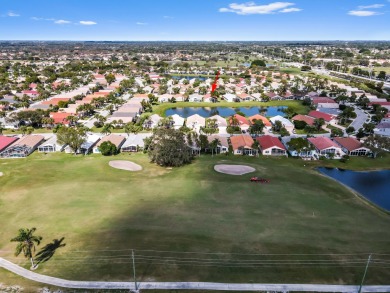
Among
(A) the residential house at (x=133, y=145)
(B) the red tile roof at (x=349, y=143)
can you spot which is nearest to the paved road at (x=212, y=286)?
(A) the residential house at (x=133, y=145)

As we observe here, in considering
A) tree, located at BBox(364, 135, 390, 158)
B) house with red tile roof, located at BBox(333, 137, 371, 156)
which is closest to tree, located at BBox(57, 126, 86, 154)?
house with red tile roof, located at BBox(333, 137, 371, 156)

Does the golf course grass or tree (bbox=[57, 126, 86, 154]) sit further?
tree (bbox=[57, 126, 86, 154])

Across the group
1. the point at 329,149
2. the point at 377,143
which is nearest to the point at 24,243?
the point at 329,149

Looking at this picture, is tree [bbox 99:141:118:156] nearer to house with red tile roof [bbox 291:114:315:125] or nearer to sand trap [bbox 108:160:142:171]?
sand trap [bbox 108:160:142:171]

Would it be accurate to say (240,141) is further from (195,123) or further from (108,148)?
(108,148)

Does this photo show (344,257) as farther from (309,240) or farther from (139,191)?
(139,191)
